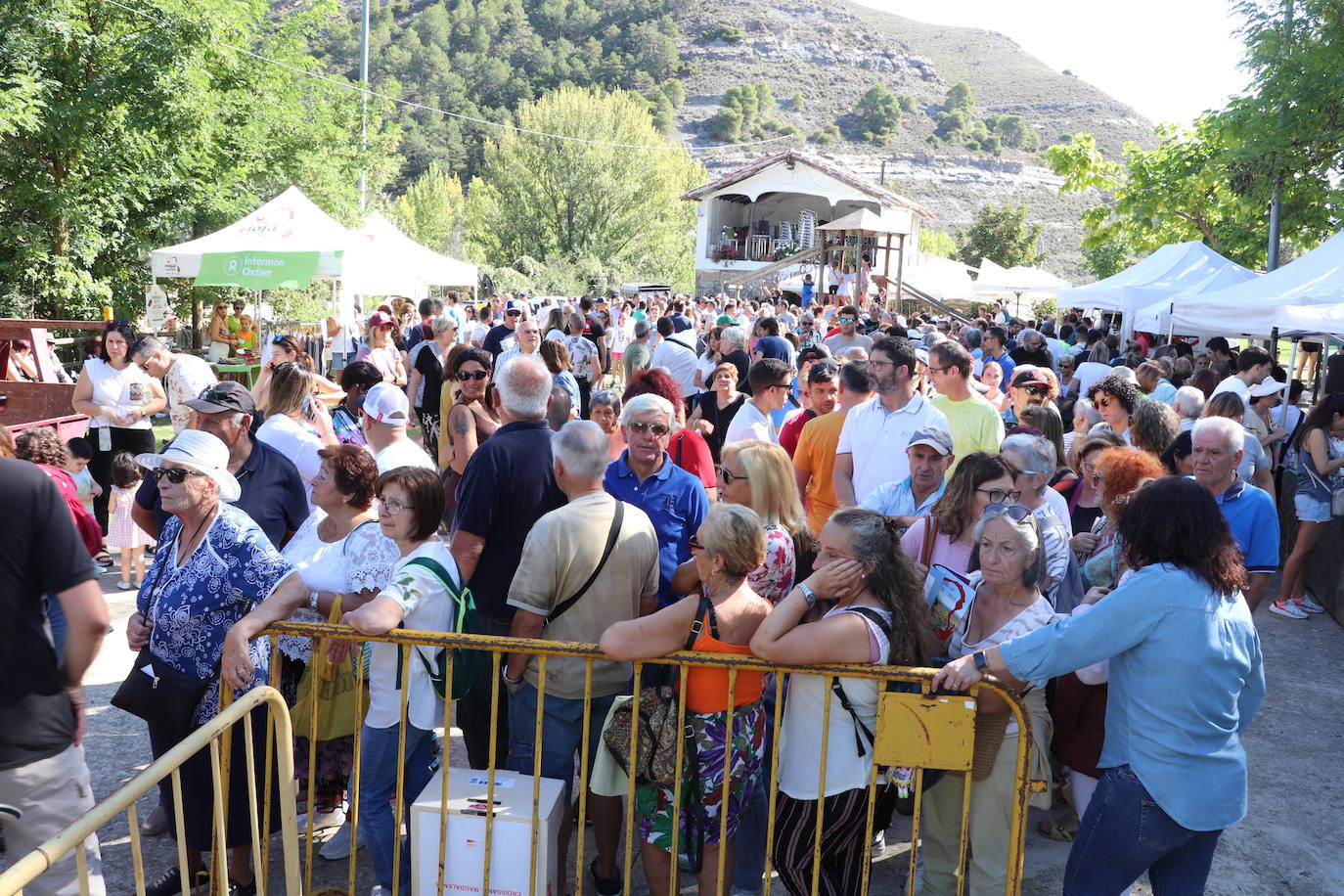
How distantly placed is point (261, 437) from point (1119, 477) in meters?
4.20

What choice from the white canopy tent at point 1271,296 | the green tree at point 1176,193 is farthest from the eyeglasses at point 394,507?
the green tree at point 1176,193

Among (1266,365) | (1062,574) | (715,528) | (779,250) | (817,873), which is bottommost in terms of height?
(817,873)

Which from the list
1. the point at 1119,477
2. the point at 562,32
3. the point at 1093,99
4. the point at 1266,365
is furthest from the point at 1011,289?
the point at 1093,99

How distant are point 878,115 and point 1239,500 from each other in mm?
123544

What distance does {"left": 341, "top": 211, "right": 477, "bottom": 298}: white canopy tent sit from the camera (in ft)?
37.1

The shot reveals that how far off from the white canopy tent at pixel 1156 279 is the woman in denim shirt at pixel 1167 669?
11.5m

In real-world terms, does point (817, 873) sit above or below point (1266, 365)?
below

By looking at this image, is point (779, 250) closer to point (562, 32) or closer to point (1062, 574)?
point (1062, 574)

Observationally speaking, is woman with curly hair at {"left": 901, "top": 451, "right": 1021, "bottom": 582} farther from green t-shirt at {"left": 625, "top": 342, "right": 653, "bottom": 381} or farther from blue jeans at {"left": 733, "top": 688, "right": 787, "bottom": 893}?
green t-shirt at {"left": 625, "top": 342, "right": 653, "bottom": 381}

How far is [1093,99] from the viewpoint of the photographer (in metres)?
140

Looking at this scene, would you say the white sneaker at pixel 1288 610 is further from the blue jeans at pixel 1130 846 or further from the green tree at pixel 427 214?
the green tree at pixel 427 214

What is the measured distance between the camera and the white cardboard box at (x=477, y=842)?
325 centimetres

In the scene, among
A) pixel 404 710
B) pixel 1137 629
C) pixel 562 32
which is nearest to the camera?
pixel 1137 629

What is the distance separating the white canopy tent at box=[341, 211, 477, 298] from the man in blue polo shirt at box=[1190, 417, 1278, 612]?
889cm
